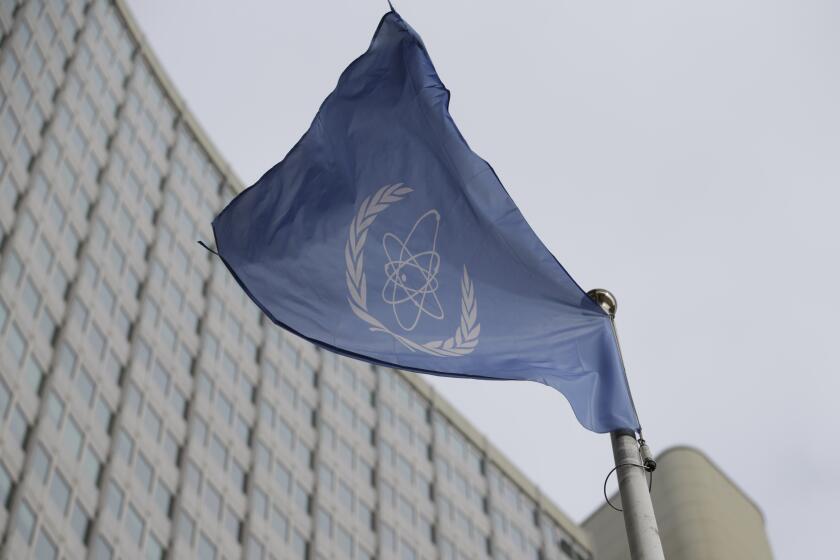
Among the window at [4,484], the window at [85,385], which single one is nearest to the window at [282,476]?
the window at [85,385]

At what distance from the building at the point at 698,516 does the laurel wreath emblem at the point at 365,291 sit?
198 feet

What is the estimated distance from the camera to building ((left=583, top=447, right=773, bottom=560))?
73.9 meters

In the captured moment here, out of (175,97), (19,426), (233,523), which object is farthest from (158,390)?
(175,97)

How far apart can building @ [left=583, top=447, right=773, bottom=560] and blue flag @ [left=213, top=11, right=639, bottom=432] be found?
197ft

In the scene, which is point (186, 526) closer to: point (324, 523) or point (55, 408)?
point (55, 408)

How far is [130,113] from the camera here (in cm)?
7544

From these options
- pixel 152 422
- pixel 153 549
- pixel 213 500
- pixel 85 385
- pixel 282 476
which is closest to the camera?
pixel 153 549

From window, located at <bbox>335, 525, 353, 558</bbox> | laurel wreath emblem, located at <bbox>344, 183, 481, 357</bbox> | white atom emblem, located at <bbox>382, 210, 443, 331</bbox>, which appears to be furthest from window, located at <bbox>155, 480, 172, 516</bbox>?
white atom emblem, located at <bbox>382, 210, 443, 331</bbox>

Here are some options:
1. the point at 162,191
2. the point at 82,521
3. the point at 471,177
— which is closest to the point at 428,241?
the point at 471,177

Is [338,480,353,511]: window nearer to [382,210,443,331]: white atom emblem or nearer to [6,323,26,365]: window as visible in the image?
[6,323,26,365]: window

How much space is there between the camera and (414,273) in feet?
48.4

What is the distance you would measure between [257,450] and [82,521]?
599 inches

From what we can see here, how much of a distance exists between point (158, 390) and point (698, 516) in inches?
1248

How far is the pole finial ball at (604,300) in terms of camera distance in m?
13.8
